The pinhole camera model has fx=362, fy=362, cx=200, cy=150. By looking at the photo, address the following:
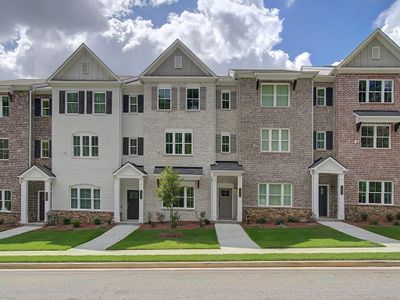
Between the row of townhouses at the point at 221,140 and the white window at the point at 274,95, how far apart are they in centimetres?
7

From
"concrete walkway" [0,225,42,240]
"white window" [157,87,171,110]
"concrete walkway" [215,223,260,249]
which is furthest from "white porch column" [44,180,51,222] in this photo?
"concrete walkway" [215,223,260,249]

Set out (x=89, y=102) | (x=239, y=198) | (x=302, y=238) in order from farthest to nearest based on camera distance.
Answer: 1. (x=89, y=102)
2. (x=239, y=198)
3. (x=302, y=238)

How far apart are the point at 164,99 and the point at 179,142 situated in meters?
3.17

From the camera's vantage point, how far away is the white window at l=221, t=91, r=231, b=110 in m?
25.5

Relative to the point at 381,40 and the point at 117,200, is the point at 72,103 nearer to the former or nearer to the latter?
the point at 117,200

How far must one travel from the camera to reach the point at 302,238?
17.5 meters

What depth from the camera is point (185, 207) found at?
2509 centimetres

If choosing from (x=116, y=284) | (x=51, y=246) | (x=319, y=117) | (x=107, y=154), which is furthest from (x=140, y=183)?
(x=116, y=284)

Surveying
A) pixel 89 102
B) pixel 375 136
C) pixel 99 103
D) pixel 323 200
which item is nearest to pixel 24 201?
pixel 89 102

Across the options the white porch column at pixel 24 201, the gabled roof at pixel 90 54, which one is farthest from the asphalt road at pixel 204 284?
the gabled roof at pixel 90 54

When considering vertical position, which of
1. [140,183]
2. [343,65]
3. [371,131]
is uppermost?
[343,65]

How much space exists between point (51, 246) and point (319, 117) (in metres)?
18.7

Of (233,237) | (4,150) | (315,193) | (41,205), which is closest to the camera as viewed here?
(233,237)

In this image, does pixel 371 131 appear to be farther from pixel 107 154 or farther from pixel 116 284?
pixel 116 284
